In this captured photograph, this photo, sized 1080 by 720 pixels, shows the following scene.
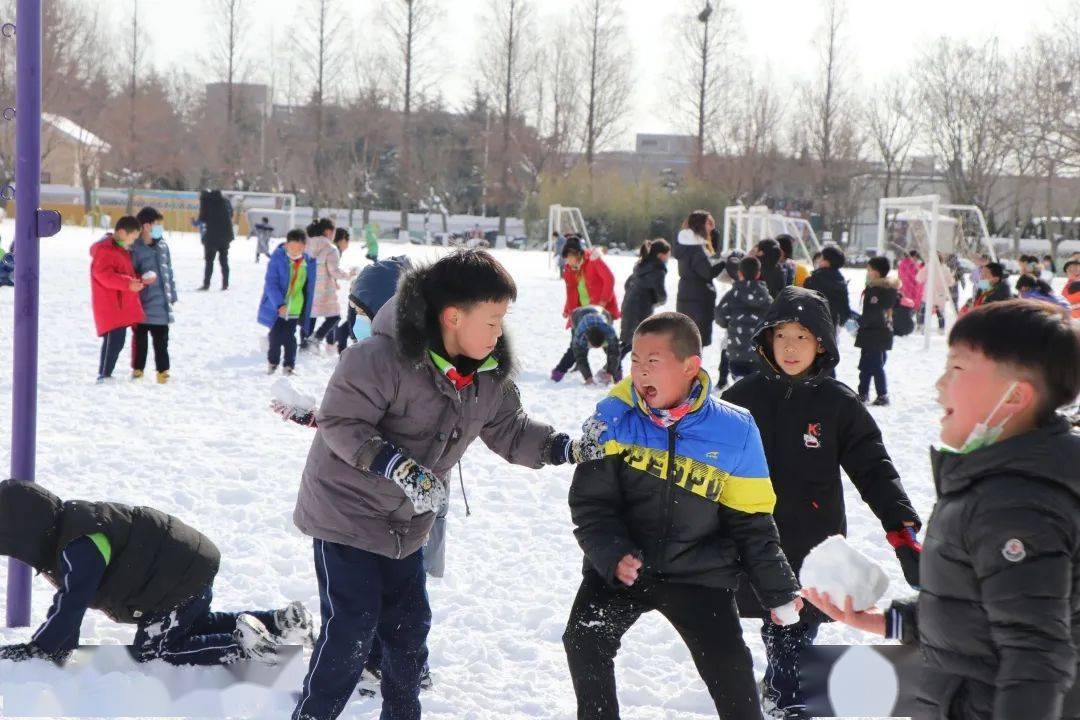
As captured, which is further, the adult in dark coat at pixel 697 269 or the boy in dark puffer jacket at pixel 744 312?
the adult in dark coat at pixel 697 269

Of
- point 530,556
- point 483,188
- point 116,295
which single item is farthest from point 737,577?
point 483,188

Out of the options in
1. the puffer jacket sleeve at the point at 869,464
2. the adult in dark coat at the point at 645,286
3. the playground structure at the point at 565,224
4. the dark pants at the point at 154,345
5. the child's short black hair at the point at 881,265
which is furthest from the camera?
the playground structure at the point at 565,224

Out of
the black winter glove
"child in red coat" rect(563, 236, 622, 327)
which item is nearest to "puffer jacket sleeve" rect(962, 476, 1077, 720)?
the black winter glove

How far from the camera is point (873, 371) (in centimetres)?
987

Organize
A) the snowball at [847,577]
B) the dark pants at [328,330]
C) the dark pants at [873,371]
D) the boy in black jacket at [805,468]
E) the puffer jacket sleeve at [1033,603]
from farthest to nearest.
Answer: the dark pants at [328,330] → the dark pants at [873,371] → the boy in black jacket at [805,468] → the snowball at [847,577] → the puffer jacket sleeve at [1033,603]

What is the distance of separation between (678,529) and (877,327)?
7348mm

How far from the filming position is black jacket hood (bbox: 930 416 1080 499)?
171 cm

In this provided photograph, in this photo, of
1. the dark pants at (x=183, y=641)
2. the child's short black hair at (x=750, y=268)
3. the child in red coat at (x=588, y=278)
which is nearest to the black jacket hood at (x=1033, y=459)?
the dark pants at (x=183, y=641)

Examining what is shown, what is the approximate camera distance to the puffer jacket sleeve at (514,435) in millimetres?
3033

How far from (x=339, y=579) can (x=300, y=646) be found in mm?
1035

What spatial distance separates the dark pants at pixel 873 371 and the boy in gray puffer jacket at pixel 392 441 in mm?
7423

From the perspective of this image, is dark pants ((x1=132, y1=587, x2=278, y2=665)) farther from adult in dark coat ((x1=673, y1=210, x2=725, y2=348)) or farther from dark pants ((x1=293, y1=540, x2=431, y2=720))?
adult in dark coat ((x1=673, y1=210, x2=725, y2=348))

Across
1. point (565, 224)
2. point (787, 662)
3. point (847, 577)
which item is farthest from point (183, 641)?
point (565, 224)

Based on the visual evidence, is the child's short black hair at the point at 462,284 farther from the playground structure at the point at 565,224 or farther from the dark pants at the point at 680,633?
the playground structure at the point at 565,224
